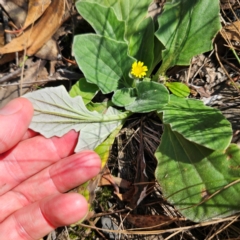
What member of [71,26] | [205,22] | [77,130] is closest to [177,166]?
[77,130]

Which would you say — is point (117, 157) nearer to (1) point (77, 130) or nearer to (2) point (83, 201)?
(1) point (77, 130)

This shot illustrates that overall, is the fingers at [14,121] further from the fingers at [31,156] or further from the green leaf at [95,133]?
the green leaf at [95,133]

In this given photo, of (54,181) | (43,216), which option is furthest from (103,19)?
(43,216)

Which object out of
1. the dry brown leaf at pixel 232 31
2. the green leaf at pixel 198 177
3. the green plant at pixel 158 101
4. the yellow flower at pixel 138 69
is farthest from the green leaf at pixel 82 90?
the dry brown leaf at pixel 232 31

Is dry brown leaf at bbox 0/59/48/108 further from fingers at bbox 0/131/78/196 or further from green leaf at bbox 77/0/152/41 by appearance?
green leaf at bbox 77/0/152/41

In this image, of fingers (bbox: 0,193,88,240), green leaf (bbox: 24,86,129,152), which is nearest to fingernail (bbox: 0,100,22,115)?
green leaf (bbox: 24,86,129,152)

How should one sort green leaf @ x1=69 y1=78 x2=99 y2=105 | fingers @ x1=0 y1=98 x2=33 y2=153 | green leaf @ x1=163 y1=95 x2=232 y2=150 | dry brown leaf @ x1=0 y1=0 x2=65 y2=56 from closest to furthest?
1. green leaf @ x1=163 y1=95 x2=232 y2=150
2. fingers @ x1=0 y1=98 x2=33 y2=153
3. green leaf @ x1=69 y1=78 x2=99 y2=105
4. dry brown leaf @ x1=0 y1=0 x2=65 y2=56

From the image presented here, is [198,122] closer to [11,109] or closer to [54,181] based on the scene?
[54,181]
